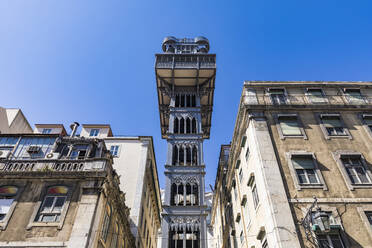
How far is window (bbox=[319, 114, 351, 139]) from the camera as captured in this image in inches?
781

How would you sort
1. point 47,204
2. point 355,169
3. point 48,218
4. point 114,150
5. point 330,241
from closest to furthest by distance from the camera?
point 330,241 → point 48,218 → point 355,169 → point 47,204 → point 114,150

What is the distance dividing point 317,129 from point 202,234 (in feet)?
52.5

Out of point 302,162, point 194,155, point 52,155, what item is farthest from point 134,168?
point 302,162

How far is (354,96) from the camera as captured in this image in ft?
74.6

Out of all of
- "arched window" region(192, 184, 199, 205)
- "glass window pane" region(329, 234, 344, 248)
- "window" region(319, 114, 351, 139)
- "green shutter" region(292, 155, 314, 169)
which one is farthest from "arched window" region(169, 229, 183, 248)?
"window" region(319, 114, 351, 139)

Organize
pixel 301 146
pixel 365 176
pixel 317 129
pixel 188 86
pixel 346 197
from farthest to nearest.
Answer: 1. pixel 188 86
2. pixel 317 129
3. pixel 301 146
4. pixel 365 176
5. pixel 346 197

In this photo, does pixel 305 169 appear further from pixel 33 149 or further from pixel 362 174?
pixel 33 149

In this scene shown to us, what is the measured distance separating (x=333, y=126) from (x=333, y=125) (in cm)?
12

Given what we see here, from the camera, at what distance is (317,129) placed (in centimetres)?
2025

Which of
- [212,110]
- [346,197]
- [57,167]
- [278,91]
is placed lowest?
[346,197]

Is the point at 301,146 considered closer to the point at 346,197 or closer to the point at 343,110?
the point at 346,197

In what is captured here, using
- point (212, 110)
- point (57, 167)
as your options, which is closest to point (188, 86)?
point (212, 110)

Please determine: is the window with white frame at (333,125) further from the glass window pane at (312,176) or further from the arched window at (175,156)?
the arched window at (175,156)

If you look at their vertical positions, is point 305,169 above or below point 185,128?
below
